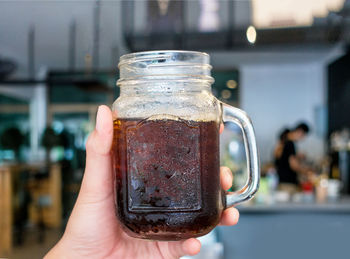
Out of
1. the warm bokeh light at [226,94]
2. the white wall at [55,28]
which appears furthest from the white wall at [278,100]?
the white wall at [55,28]

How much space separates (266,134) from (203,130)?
25.9 feet

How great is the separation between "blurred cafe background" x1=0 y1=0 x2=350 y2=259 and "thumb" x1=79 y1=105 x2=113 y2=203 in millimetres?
2213

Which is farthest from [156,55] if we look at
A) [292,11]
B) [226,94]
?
[226,94]

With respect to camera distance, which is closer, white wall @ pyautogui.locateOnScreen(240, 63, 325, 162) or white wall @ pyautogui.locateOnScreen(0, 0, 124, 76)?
white wall @ pyautogui.locateOnScreen(0, 0, 124, 76)

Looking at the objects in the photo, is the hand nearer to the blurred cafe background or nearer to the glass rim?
the glass rim

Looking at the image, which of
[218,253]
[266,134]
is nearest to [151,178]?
[218,253]

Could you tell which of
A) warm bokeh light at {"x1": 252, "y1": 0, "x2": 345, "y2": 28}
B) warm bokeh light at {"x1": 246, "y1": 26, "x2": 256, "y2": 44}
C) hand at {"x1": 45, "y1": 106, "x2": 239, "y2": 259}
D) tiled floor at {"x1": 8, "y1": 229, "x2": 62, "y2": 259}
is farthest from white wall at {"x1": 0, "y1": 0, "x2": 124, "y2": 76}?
hand at {"x1": 45, "y1": 106, "x2": 239, "y2": 259}

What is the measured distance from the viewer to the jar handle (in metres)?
0.78

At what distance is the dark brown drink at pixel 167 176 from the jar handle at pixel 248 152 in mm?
55

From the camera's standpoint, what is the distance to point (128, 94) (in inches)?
30.7

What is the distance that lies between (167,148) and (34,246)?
17.8ft

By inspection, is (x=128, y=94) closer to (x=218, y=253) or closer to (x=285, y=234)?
(x=218, y=253)

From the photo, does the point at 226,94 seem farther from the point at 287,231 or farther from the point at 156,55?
the point at 156,55

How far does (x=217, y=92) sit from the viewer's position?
8.04 m
